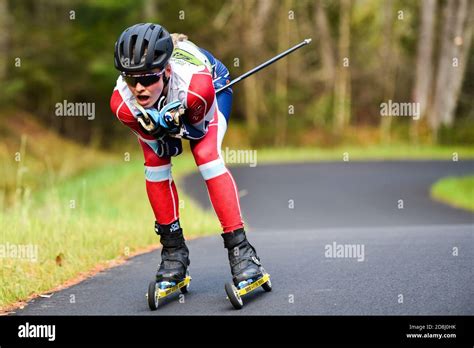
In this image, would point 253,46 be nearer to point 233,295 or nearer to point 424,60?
point 424,60

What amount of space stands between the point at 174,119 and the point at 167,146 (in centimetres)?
51

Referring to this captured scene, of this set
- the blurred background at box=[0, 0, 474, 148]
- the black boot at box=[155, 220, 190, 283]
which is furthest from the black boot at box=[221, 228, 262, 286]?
the blurred background at box=[0, 0, 474, 148]

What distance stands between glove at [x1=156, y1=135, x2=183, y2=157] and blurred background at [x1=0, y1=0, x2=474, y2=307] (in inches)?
844

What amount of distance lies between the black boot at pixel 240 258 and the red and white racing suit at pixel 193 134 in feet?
0.19

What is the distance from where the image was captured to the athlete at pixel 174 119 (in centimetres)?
611

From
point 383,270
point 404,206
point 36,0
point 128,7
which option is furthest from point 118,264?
point 36,0

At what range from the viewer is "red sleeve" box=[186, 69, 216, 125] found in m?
6.24

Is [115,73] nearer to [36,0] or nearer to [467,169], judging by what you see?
[36,0]

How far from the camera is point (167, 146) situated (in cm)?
661

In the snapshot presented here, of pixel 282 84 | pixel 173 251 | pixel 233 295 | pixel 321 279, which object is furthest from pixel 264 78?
pixel 233 295

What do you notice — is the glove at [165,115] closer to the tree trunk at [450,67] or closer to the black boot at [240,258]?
the black boot at [240,258]

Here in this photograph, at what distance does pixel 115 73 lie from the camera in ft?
131

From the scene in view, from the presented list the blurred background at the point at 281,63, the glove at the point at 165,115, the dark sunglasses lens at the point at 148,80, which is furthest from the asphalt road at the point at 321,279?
the blurred background at the point at 281,63

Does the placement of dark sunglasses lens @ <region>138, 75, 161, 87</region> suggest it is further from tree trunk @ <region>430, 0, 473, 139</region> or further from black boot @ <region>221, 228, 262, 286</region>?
tree trunk @ <region>430, 0, 473, 139</region>
